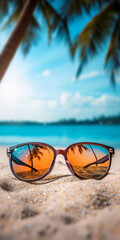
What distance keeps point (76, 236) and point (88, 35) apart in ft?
20.8

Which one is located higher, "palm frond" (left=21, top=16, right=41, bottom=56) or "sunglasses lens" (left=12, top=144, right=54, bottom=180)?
"palm frond" (left=21, top=16, right=41, bottom=56)

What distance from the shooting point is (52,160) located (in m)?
0.95

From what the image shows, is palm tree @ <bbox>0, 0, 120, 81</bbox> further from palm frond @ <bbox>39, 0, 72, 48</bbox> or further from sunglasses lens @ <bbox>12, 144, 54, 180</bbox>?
sunglasses lens @ <bbox>12, 144, 54, 180</bbox>

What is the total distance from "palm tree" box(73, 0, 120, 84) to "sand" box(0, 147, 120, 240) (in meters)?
5.92

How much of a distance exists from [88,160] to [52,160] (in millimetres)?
221

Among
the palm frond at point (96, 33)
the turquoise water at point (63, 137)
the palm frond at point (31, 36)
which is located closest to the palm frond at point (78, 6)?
the palm frond at point (96, 33)

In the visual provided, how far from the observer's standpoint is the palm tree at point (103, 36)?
5320 mm

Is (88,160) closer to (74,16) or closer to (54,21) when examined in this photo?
(54,21)

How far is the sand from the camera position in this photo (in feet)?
1.17

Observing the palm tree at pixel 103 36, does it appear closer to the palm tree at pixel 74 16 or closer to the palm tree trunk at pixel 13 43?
the palm tree at pixel 74 16

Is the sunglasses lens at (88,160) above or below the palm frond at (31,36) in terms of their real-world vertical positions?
below

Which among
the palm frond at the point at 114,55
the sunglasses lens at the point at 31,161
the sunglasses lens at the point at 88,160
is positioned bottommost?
the palm frond at the point at 114,55

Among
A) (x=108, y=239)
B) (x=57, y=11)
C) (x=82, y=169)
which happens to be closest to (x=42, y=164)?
(x=82, y=169)

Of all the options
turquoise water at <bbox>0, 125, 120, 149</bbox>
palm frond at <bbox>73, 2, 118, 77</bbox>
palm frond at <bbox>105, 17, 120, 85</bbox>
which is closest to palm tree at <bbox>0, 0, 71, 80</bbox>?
A: palm frond at <bbox>73, 2, 118, 77</bbox>
